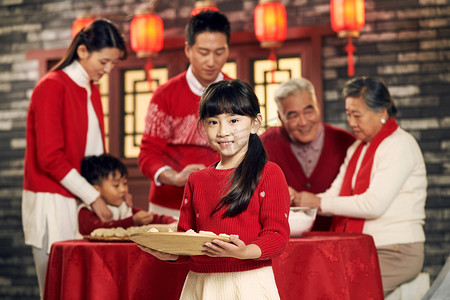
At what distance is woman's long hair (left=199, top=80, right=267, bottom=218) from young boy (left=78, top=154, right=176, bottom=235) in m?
1.16

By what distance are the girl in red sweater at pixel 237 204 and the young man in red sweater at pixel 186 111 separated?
1.16m

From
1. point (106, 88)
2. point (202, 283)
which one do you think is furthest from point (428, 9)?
point (202, 283)

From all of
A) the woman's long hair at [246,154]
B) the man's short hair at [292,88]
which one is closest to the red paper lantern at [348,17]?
the man's short hair at [292,88]

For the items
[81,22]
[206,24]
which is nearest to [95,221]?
[206,24]

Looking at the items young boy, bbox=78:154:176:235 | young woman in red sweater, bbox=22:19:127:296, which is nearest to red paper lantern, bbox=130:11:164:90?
young woman in red sweater, bbox=22:19:127:296

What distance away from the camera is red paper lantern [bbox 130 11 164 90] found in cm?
557

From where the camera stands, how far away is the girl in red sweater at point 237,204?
161 centimetres

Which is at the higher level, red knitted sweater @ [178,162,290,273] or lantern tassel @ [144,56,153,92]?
lantern tassel @ [144,56,153,92]

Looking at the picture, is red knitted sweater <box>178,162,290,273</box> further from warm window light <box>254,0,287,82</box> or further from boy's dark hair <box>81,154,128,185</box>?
warm window light <box>254,0,287,82</box>

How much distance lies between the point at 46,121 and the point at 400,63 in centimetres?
360

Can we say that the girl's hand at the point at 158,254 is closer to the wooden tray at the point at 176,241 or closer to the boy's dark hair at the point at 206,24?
the wooden tray at the point at 176,241

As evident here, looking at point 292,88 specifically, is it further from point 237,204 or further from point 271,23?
point 271,23

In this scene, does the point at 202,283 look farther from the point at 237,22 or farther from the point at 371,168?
the point at 237,22

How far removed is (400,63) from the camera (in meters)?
5.38
